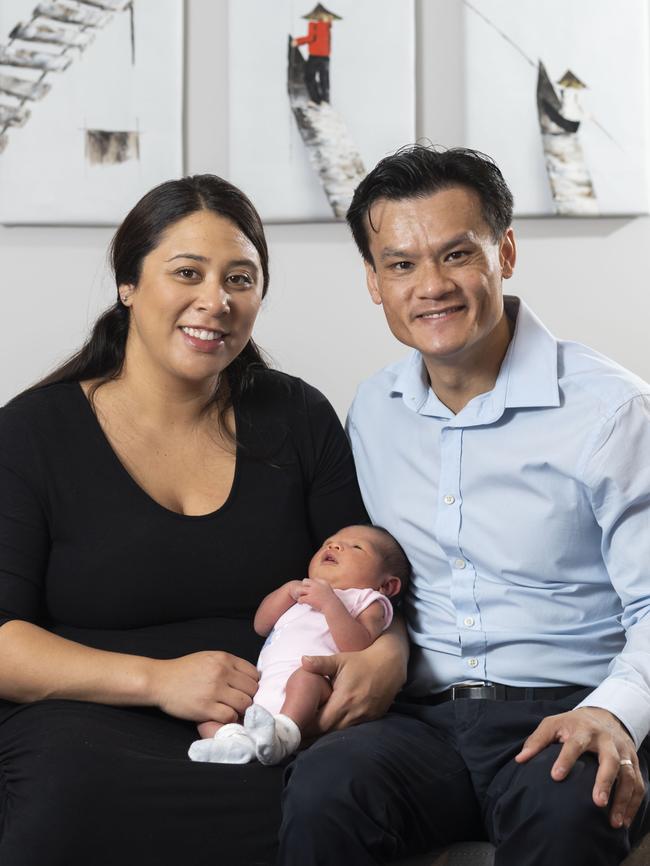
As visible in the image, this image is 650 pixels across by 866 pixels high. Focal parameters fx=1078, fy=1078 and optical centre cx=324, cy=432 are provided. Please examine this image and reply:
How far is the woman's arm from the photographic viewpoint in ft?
5.59

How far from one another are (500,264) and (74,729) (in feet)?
3.33

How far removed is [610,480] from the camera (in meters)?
1.61

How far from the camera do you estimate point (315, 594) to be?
5.92 feet

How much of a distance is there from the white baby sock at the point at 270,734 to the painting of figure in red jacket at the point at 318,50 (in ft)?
5.60

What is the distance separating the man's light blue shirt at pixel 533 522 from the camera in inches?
64.1

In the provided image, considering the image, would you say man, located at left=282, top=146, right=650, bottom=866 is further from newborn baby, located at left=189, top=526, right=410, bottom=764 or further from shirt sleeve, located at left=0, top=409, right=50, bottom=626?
shirt sleeve, located at left=0, top=409, right=50, bottom=626

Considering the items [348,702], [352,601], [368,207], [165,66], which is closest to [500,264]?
[368,207]

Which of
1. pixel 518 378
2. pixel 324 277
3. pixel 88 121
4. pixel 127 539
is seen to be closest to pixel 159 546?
pixel 127 539

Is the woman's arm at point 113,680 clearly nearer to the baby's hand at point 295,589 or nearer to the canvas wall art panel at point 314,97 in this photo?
the baby's hand at point 295,589

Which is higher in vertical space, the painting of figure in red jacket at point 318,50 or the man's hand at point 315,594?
the painting of figure in red jacket at point 318,50

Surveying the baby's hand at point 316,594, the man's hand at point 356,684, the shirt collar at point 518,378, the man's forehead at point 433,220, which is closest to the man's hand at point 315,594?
the baby's hand at point 316,594

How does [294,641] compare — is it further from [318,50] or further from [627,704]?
[318,50]

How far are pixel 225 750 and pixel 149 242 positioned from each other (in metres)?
0.91

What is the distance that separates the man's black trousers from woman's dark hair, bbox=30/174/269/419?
2.54 ft
